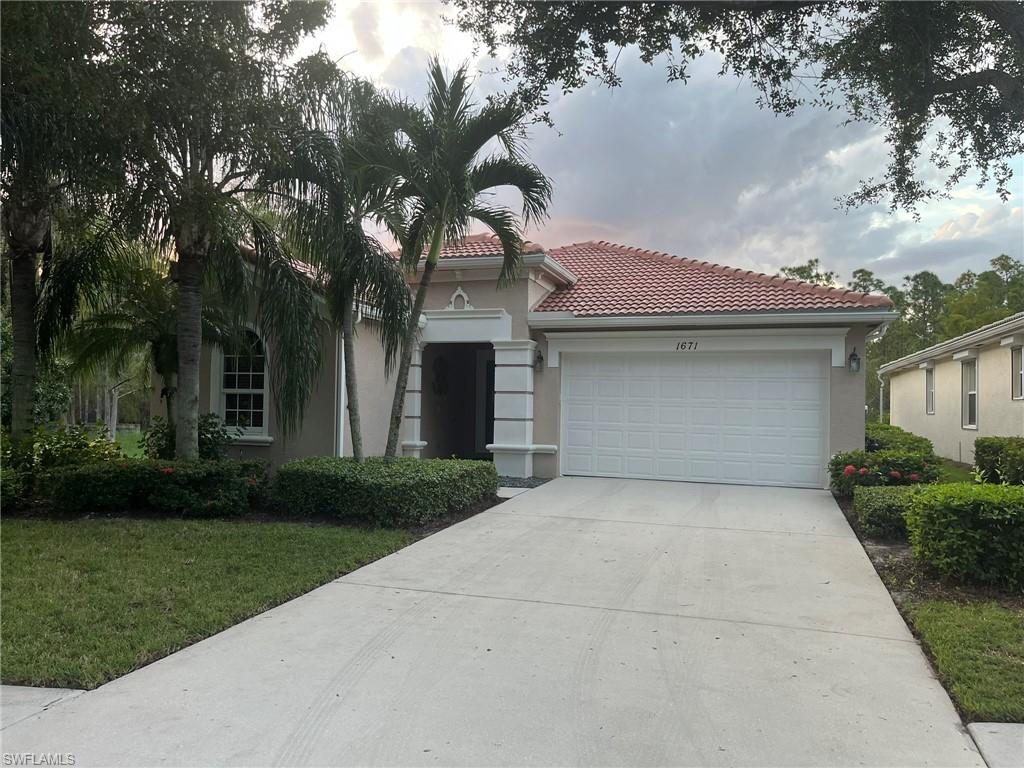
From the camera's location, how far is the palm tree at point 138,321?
10.4m

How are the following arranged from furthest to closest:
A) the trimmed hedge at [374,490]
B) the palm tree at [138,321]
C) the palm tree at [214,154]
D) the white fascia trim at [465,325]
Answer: the white fascia trim at [465,325] < the palm tree at [138,321] < the trimmed hedge at [374,490] < the palm tree at [214,154]

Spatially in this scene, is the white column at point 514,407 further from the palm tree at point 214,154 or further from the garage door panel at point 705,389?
the palm tree at point 214,154

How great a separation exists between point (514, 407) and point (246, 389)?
193 inches

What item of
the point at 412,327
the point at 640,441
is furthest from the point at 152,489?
the point at 640,441

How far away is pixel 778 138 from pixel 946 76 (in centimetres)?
195

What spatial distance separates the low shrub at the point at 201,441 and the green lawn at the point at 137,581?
7.52 feet

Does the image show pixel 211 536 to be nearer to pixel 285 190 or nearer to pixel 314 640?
pixel 314 640

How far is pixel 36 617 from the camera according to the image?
16.1 ft

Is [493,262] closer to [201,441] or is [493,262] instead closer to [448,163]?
[448,163]

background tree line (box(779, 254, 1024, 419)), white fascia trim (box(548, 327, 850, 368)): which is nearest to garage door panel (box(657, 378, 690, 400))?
white fascia trim (box(548, 327, 850, 368))

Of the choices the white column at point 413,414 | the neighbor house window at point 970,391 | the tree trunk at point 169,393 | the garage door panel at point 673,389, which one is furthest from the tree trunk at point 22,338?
the neighbor house window at point 970,391

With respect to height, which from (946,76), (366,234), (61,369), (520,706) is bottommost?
(520,706)

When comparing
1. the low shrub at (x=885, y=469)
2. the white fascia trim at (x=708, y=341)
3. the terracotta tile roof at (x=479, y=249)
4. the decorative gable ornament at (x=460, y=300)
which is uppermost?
the terracotta tile roof at (x=479, y=249)

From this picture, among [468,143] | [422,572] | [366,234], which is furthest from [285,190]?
[422,572]
